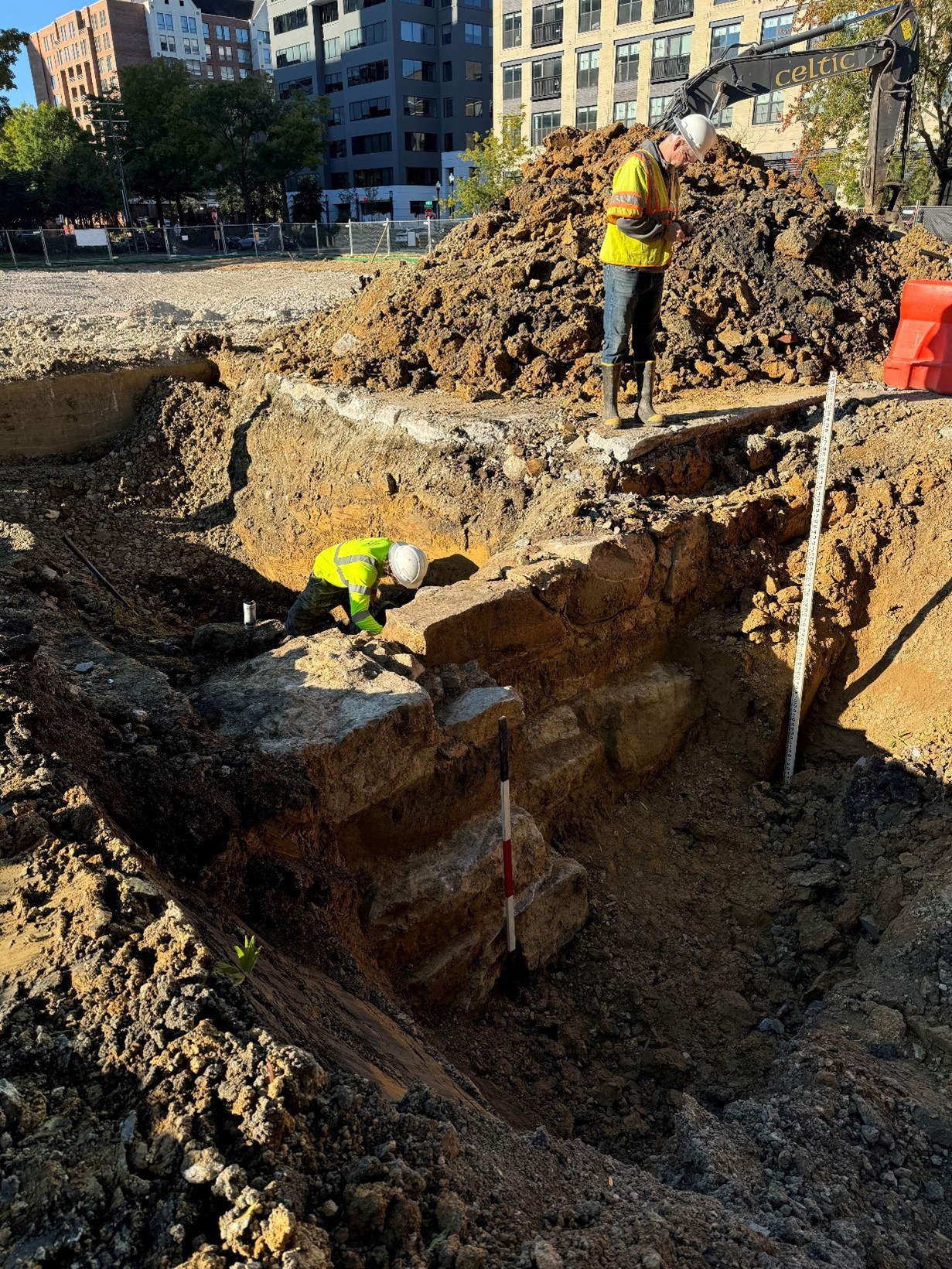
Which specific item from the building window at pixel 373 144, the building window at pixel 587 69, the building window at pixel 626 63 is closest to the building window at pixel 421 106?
the building window at pixel 373 144

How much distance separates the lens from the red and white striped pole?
4344 mm

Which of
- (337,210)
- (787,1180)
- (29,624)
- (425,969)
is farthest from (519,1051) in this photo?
(337,210)

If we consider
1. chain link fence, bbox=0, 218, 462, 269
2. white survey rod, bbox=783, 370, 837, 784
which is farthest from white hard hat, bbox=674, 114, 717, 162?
chain link fence, bbox=0, 218, 462, 269

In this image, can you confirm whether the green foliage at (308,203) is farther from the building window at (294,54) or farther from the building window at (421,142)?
the building window at (294,54)

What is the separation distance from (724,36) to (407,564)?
33636mm

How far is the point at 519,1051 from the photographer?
4.25m

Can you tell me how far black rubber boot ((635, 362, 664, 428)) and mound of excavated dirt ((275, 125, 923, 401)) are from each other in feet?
3.30

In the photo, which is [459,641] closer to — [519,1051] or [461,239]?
[519,1051]

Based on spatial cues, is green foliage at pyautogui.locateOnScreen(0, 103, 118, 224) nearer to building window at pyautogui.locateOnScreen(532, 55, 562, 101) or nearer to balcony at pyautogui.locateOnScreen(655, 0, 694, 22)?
building window at pyautogui.locateOnScreen(532, 55, 562, 101)

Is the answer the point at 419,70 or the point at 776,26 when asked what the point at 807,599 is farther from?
the point at 419,70

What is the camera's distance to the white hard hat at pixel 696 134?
5.98 meters

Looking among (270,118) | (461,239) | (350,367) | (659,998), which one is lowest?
(659,998)

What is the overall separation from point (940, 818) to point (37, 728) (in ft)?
15.6

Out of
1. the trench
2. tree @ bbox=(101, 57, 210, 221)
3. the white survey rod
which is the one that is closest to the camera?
the trench
